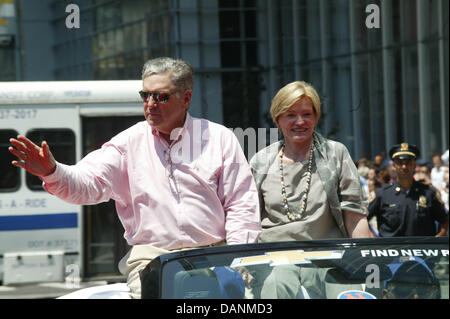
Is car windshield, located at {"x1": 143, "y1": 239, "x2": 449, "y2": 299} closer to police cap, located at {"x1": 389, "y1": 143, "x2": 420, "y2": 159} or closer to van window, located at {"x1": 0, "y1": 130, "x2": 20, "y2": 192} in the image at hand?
police cap, located at {"x1": 389, "y1": 143, "x2": 420, "y2": 159}

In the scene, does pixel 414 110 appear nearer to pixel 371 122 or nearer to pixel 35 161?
pixel 371 122

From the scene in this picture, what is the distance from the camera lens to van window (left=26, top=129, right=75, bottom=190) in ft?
34.8

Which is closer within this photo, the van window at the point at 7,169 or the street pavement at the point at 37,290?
the street pavement at the point at 37,290

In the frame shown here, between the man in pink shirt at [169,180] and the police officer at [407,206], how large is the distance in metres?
3.87

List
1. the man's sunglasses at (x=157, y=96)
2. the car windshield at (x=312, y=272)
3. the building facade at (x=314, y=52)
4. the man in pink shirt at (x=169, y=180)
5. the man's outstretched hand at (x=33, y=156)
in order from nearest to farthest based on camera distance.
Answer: the car windshield at (x=312, y=272) → the man's outstretched hand at (x=33, y=156) → the man in pink shirt at (x=169, y=180) → the man's sunglasses at (x=157, y=96) → the building facade at (x=314, y=52)

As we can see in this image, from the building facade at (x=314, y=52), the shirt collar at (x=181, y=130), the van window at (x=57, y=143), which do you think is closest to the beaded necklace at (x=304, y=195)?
the shirt collar at (x=181, y=130)

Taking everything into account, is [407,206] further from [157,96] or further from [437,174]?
[437,174]

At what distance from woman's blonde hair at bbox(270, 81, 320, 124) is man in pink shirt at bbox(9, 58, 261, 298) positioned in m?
0.49

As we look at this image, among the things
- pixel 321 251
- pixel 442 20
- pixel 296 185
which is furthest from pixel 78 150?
pixel 442 20

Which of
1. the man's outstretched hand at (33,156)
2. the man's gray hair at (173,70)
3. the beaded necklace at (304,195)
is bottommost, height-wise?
the beaded necklace at (304,195)

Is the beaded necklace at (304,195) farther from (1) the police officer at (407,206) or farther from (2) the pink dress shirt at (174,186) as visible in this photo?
(1) the police officer at (407,206)

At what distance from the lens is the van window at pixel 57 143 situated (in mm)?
10609

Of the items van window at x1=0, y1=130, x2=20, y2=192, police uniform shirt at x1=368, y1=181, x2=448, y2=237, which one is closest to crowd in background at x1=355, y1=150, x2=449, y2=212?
police uniform shirt at x1=368, y1=181, x2=448, y2=237

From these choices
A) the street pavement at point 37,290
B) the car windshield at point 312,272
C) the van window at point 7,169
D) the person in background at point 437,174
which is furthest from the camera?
the person in background at point 437,174
